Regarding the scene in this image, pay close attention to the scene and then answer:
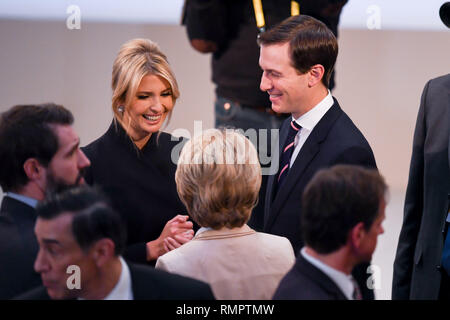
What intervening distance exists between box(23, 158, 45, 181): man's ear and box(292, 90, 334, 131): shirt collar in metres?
0.67

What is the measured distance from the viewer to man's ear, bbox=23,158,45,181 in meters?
1.65

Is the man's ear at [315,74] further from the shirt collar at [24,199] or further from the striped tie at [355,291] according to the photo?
the shirt collar at [24,199]

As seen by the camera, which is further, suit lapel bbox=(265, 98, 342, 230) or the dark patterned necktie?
suit lapel bbox=(265, 98, 342, 230)

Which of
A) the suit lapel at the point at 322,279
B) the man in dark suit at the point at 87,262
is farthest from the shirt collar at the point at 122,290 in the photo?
the suit lapel at the point at 322,279

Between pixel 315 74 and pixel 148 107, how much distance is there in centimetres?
43

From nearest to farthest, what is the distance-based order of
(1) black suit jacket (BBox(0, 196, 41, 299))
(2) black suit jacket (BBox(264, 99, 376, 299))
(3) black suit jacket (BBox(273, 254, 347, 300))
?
(3) black suit jacket (BBox(273, 254, 347, 300)) < (1) black suit jacket (BBox(0, 196, 41, 299)) < (2) black suit jacket (BBox(264, 99, 376, 299))

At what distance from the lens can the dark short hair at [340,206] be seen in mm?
1478

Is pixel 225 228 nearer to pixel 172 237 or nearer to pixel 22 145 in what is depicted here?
pixel 172 237

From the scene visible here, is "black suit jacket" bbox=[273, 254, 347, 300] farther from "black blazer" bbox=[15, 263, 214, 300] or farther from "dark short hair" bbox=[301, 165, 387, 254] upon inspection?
"black blazer" bbox=[15, 263, 214, 300]

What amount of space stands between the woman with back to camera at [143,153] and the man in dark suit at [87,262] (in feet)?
0.70

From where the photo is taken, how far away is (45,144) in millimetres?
1653

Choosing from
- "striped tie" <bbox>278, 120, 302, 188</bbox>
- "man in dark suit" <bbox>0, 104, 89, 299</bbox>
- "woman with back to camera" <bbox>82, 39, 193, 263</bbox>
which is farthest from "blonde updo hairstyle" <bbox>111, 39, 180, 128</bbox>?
"striped tie" <bbox>278, 120, 302, 188</bbox>
